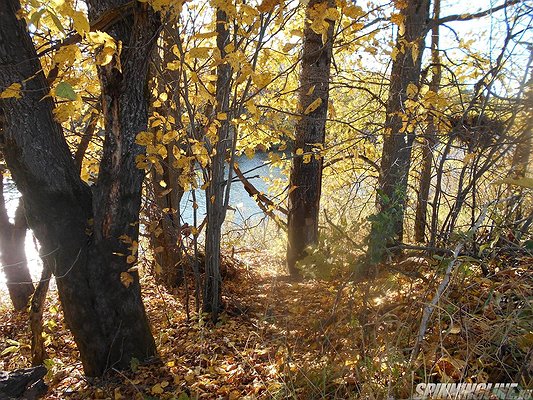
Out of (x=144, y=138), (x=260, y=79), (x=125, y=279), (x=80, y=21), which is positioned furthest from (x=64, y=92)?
(x=125, y=279)

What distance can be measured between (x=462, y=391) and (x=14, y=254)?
18.0ft

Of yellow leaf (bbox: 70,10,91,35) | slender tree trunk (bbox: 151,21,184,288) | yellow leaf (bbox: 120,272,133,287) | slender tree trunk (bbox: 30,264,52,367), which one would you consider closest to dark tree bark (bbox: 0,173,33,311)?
slender tree trunk (bbox: 151,21,184,288)

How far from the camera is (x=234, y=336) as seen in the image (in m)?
3.67

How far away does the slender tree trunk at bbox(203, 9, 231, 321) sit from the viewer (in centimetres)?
329

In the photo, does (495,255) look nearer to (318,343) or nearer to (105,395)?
(318,343)

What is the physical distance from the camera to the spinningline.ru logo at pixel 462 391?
1.80 metres

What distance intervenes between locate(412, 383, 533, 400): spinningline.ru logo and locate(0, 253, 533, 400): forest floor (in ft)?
0.14

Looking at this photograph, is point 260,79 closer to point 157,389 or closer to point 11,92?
point 11,92

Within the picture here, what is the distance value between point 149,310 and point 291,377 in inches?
107

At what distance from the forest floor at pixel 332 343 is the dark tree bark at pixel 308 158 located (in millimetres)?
696

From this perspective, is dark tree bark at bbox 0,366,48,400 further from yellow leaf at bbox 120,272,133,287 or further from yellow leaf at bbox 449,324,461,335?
yellow leaf at bbox 449,324,461,335

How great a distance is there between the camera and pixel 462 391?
1.87m

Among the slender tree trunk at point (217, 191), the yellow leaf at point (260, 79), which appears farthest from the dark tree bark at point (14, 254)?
the yellow leaf at point (260, 79)

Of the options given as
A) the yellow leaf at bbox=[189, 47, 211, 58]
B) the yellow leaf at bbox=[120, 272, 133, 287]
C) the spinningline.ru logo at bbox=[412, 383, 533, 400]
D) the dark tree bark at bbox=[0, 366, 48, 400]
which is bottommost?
the dark tree bark at bbox=[0, 366, 48, 400]
